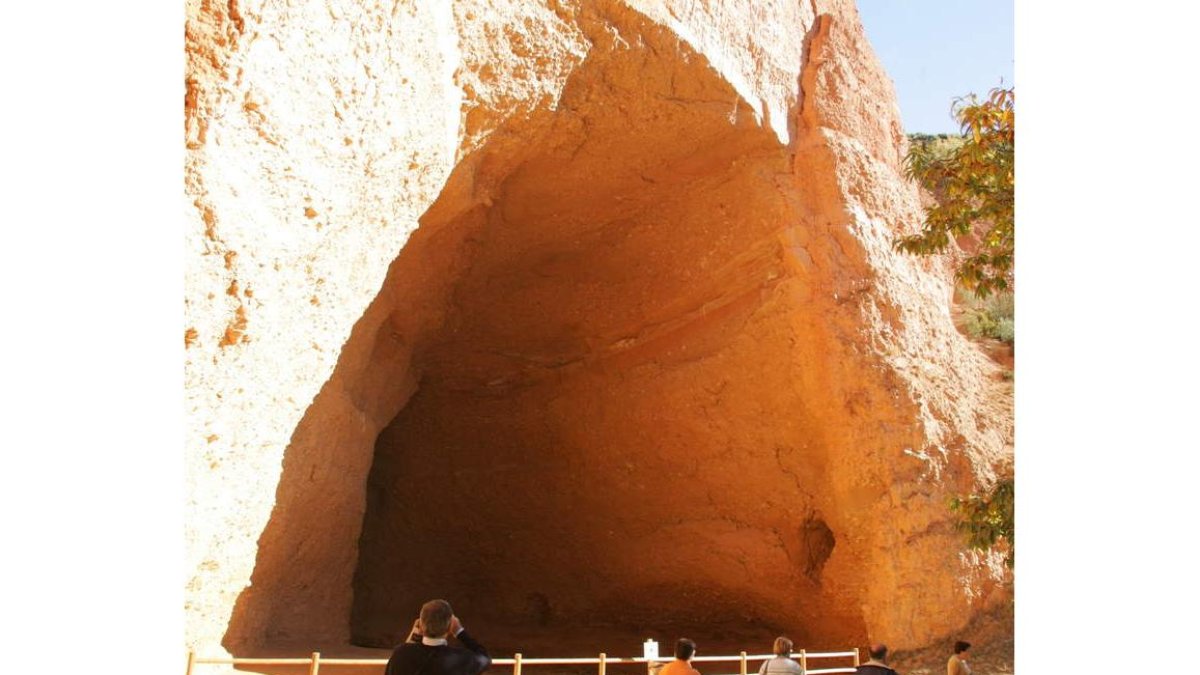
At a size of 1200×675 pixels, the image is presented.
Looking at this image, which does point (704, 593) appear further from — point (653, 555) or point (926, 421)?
point (926, 421)

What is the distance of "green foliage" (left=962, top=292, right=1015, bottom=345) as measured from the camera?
1245 centimetres

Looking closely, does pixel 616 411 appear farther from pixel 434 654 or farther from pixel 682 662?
pixel 434 654

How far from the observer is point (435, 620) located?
11.3ft

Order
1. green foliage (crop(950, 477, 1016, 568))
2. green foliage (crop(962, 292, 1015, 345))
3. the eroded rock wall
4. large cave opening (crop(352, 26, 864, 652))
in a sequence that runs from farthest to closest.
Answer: green foliage (crop(962, 292, 1015, 345)) < large cave opening (crop(352, 26, 864, 652)) < green foliage (crop(950, 477, 1016, 568)) < the eroded rock wall

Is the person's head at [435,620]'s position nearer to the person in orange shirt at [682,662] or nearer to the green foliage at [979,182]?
the person in orange shirt at [682,662]

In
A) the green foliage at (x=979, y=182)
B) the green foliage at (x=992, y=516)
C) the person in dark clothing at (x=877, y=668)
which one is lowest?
the person in dark clothing at (x=877, y=668)

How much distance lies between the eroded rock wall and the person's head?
218 centimetres

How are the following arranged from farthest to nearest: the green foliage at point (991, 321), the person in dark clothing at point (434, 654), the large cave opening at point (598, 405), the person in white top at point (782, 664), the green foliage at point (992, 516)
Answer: the green foliage at point (991, 321), the large cave opening at point (598, 405), the green foliage at point (992, 516), the person in white top at point (782, 664), the person in dark clothing at point (434, 654)

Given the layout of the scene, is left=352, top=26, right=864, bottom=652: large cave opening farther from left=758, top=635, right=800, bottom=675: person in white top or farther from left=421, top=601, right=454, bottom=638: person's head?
left=421, top=601, right=454, bottom=638: person's head

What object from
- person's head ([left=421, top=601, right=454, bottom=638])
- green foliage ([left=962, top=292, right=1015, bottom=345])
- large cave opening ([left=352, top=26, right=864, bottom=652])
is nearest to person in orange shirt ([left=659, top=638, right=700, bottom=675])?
person's head ([left=421, top=601, right=454, bottom=638])

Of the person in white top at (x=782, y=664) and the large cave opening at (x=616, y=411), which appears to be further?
the large cave opening at (x=616, y=411)

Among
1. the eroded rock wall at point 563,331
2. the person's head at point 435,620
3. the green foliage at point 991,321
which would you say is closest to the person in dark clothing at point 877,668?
the person's head at point 435,620

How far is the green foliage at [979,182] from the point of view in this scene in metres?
6.21

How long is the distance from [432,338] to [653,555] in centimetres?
295
